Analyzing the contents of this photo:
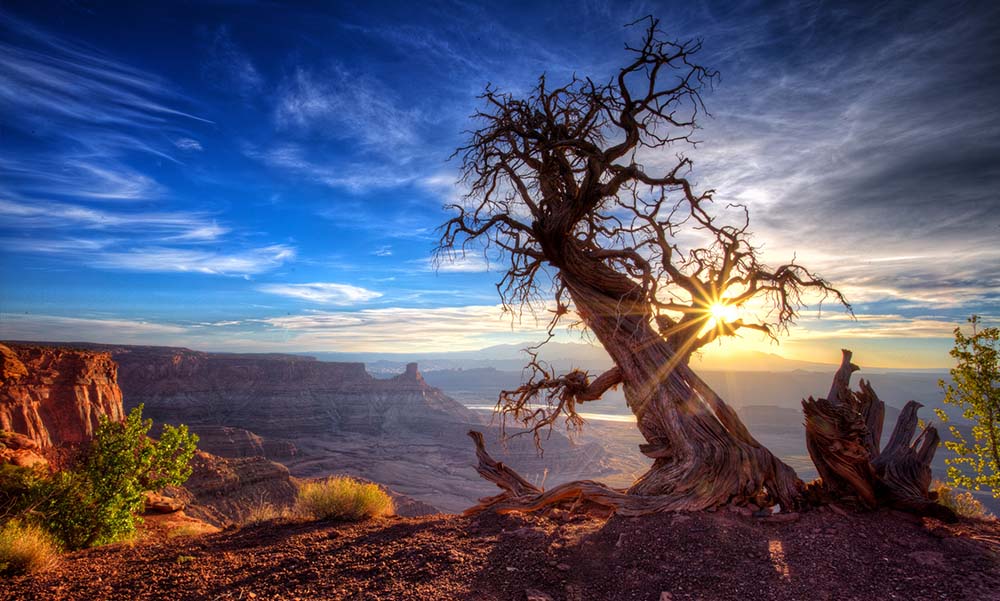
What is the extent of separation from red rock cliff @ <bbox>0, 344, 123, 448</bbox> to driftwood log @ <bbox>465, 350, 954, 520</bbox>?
38.9 meters

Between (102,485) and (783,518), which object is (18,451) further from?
(783,518)

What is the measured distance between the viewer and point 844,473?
5.27 m

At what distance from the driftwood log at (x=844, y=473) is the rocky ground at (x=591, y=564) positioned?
290 millimetres

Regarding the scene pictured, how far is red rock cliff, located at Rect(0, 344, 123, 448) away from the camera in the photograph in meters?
30.0

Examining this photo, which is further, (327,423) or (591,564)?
(327,423)

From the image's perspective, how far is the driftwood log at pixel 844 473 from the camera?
518 cm

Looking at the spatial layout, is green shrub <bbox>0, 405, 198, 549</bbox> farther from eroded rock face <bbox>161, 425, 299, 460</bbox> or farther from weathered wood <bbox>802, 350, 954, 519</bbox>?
eroded rock face <bbox>161, 425, 299, 460</bbox>

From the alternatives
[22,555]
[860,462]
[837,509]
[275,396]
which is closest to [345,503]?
[22,555]

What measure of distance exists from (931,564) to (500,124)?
679cm

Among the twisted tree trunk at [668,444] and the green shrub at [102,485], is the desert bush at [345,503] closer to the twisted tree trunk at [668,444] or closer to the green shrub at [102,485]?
the twisted tree trunk at [668,444]

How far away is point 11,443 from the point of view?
1959 centimetres

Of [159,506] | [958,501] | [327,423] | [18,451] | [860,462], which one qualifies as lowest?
[327,423]

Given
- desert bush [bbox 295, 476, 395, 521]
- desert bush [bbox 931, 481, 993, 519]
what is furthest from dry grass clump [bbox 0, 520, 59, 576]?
desert bush [bbox 931, 481, 993, 519]

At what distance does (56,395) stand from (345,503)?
141 feet
